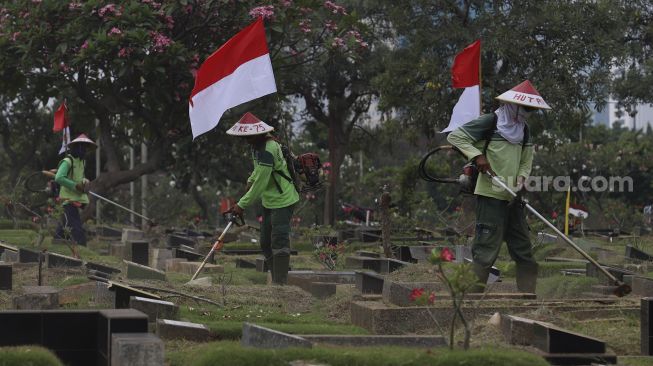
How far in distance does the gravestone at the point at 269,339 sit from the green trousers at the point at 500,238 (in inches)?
118

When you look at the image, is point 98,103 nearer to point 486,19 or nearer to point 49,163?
point 486,19

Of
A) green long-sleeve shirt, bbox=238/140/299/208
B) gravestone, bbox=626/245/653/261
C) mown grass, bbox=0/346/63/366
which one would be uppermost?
green long-sleeve shirt, bbox=238/140/299/208

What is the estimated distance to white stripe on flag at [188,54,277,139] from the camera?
40.6ft

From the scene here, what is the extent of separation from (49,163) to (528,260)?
100 feet

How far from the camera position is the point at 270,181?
40.2 ft

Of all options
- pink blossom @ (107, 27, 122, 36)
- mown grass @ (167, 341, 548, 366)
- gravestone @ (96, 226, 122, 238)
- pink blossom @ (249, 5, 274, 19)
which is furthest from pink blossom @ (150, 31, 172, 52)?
mown grass @ (167, 341, 548, 366)

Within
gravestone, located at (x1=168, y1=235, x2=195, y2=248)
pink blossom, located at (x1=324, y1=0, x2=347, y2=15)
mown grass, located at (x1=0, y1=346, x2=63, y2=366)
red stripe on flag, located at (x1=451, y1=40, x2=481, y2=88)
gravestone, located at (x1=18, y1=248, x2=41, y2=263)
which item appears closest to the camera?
mown grass, located at (x1=0, y1=346, x2=63, y2=366)

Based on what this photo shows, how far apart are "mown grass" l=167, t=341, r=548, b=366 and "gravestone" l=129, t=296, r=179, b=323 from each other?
2050mm

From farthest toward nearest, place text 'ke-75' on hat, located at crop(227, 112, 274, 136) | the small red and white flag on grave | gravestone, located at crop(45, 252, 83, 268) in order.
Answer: the small red and white flag on grave → gravestone, located at crop(45, 252, 83, 268) → text 'ke-75' on hat, located at crop(227, 112, 274, 136)

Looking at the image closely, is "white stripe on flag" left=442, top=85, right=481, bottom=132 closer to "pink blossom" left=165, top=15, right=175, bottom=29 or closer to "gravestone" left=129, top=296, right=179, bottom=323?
"gravestone" left=129, top=296, right=179, bottom=323

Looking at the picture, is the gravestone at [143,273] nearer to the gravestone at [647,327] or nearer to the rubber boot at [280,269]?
the rubber boot at [280,269]

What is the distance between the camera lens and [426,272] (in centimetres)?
1173

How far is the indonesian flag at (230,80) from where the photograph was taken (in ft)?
40.7

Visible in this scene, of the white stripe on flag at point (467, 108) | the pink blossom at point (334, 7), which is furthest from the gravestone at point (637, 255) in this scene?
the pink blossom at point (334, 7)
